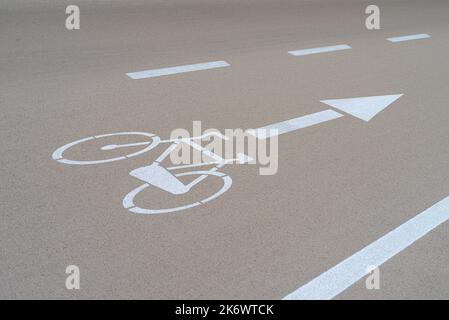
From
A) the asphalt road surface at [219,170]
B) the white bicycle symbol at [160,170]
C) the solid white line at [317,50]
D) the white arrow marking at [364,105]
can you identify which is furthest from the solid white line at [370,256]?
the solid white line at [317,50]

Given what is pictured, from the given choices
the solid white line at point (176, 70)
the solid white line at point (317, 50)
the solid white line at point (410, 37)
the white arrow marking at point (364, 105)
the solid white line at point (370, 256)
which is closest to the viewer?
the solid white line at point (370, 256)

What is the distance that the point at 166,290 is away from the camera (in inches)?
140

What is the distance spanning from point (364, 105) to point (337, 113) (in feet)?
2.05

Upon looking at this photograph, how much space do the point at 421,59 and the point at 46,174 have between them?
25.7 feet

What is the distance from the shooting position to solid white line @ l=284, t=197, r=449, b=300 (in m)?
3.65

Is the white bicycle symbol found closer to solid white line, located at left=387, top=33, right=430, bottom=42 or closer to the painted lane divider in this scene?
the painted lane divider

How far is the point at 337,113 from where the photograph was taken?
7020mm

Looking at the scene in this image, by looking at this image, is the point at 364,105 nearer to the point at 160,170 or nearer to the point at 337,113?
the point at 337,113

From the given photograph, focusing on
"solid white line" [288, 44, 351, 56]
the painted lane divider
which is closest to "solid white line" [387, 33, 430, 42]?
"solid white line" [288, 44, 351, 56]

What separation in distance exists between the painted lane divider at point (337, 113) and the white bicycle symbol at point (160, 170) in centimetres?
78

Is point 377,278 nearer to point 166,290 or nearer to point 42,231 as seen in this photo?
point 166,290

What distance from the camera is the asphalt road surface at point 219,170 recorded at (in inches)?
148

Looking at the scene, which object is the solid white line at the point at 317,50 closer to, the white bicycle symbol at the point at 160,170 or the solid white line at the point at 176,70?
the solid white line at the point at 176,70
